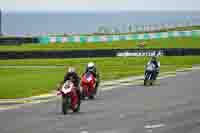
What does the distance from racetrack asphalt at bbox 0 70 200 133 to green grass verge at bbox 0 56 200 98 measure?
157 inches

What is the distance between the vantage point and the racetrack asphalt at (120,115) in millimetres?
18141

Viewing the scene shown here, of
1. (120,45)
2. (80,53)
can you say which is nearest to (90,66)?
(80,53)

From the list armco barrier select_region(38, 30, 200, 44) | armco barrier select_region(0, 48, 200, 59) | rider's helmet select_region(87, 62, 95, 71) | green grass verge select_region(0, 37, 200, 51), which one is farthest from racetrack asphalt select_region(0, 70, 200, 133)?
armco barrier select_region(38, 30, 200, 44)

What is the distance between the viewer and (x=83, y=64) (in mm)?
54156

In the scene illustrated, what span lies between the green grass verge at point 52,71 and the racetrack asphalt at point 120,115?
398cm

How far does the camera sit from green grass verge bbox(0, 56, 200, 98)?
108ft

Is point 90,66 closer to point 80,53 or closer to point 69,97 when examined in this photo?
point 69,97

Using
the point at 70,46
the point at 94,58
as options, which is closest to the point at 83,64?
the point at 94,58

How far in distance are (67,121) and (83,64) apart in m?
34.2

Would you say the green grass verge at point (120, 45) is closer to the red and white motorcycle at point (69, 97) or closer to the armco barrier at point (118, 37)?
the armco barrier at point (118, 37)

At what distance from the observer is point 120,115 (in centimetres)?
2145

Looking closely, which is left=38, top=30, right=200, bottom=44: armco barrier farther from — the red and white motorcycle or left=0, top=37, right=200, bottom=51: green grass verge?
the red and white motorcycle

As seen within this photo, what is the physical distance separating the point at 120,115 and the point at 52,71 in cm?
2650

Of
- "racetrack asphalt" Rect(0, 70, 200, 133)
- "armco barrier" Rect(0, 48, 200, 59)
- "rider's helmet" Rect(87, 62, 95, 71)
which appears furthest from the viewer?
"armco barrier" Rect(0, 48, 200, 59)
